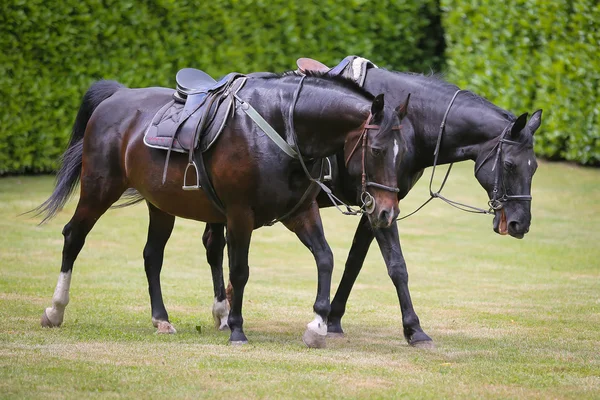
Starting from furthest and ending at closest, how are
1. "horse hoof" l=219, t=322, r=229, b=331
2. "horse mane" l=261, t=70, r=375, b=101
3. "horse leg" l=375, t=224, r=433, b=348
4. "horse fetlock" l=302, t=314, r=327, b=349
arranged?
1. "horse hoof" l=219, t=322, r=229, b=331
2. "horse leg" l=375, t=224, r=433, b=348
3. "horse fetlock" l=302, t=314, r=327, b=349
4. "horse mane" l=261, t=70, r=375, b=101

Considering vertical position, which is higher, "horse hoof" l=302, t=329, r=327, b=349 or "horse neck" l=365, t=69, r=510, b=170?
"horse neck" l=365, t=69, r=510, b=170

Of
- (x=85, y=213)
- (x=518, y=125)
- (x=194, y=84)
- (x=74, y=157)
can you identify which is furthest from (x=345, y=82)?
(x=74, y=157)

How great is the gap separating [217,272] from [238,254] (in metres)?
1.07

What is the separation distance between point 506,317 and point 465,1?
371 inches

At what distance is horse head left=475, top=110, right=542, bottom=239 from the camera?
22.6ft

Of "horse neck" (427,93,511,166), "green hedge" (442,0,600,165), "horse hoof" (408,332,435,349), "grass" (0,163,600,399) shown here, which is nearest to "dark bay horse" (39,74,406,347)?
"grass" (0,163,600,399)

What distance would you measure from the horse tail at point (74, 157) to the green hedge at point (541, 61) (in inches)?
341

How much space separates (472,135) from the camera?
23.4 ft

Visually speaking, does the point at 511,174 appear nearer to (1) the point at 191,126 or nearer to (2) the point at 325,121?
(2) the point at 325,121

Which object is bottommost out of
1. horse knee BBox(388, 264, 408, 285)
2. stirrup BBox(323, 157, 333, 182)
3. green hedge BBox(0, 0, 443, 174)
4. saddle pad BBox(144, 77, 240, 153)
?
green hedge BBox(0, 0, 443, 174)

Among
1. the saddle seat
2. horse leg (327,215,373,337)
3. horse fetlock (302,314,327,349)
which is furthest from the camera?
horse leg (327,215,373,337)

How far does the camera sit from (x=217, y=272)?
796 cm

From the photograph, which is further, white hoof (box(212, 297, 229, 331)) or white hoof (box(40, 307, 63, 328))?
white hoof (box(212, 297, 229, 331))

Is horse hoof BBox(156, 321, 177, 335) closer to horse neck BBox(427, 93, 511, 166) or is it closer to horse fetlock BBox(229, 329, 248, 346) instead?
horse fetlock BBox(229, 329, 248, 346)
